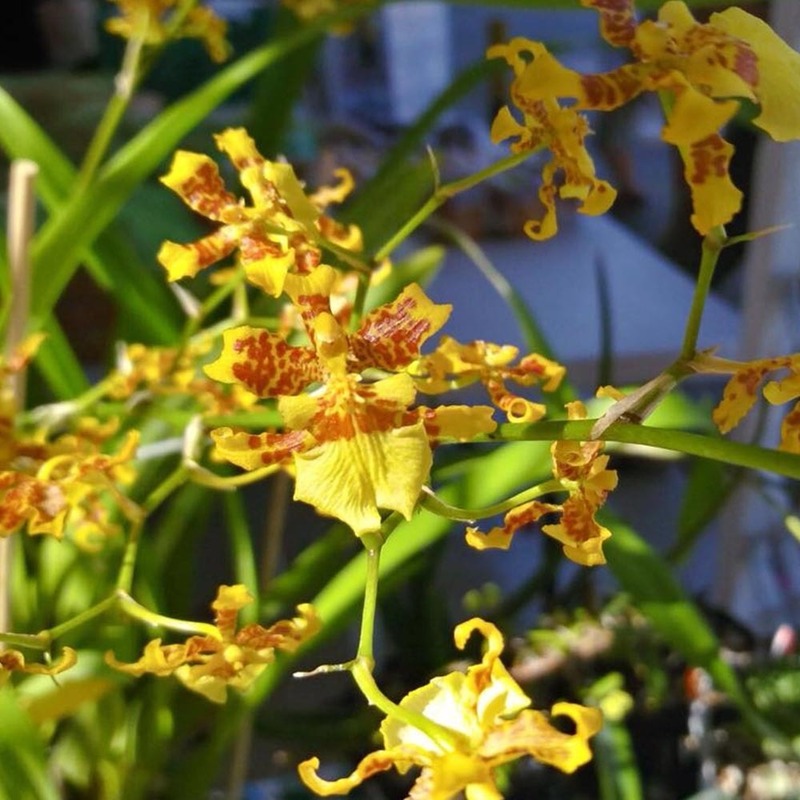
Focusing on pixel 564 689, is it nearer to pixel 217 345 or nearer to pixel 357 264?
pixel 217 345

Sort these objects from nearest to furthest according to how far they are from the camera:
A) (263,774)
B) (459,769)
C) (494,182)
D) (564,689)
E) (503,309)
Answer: (459,769) → (564,689) → (263,774) → (503,309) → (494,182)

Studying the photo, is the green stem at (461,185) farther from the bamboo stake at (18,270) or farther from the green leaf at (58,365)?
the green leaf at (58,365)

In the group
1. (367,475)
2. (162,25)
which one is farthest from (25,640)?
(162,25)

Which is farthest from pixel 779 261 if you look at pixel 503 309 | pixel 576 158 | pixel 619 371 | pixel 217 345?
pixel 576 158

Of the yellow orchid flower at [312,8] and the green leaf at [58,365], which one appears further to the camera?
the yellow orchid flower at [312,8]

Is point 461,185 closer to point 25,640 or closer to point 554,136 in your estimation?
point 554,136

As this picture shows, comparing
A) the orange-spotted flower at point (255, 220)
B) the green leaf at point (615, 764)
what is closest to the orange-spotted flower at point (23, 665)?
the orange-spotted flower at point (255, 220)
